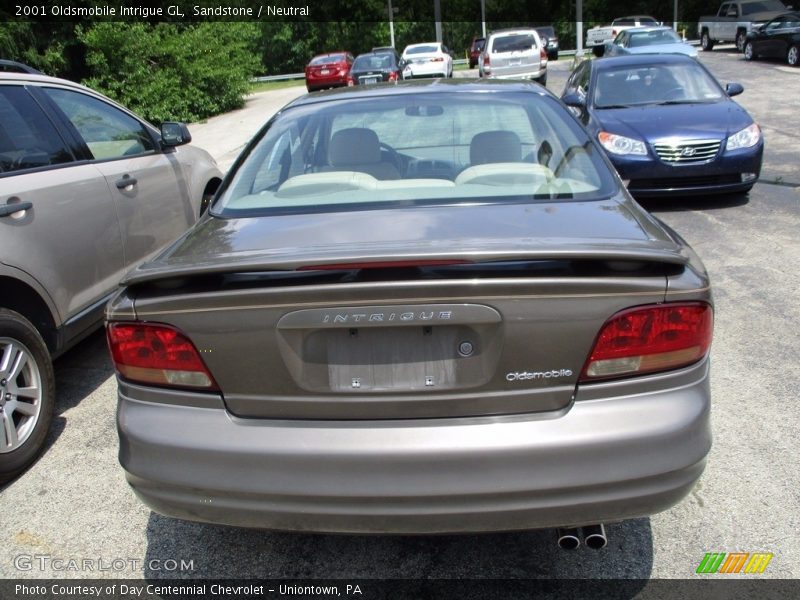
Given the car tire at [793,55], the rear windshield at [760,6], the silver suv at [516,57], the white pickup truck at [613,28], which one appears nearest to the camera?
the car tire at [793,55]

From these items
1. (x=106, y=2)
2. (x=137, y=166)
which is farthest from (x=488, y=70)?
(x=137, y=166)

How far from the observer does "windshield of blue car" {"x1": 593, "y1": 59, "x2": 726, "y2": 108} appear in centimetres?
892

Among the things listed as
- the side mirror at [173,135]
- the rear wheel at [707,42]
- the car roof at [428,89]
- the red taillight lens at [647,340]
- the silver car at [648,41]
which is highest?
the car roof at [428,89]

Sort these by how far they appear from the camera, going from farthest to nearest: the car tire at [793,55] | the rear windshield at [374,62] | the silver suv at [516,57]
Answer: the rear windshield at [374,62] → the silver suv at [516,57] → the car tire at [793,55]

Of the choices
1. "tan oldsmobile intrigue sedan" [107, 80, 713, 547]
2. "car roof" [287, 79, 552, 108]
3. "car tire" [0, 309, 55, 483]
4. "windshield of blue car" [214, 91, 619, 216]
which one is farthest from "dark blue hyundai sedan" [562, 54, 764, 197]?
"car tire" [0, 309, 55, 483]

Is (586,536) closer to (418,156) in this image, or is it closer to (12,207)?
(418,156)

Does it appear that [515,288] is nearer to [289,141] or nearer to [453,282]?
[453,282]

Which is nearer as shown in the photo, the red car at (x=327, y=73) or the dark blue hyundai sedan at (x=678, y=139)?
the dark blue hyundai sedan at (x=678, y=139)

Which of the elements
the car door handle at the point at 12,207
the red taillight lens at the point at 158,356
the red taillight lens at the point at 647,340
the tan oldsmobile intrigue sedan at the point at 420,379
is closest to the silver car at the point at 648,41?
the car door handle at the point at 12,207

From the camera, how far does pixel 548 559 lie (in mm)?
2779

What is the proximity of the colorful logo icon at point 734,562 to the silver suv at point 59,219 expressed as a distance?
2933mm

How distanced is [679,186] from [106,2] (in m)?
17.5

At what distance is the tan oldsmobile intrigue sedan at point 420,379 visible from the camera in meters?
2.14

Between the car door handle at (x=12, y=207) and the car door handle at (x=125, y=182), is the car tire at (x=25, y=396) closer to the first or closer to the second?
the car door handle at (x=12, y=207)
